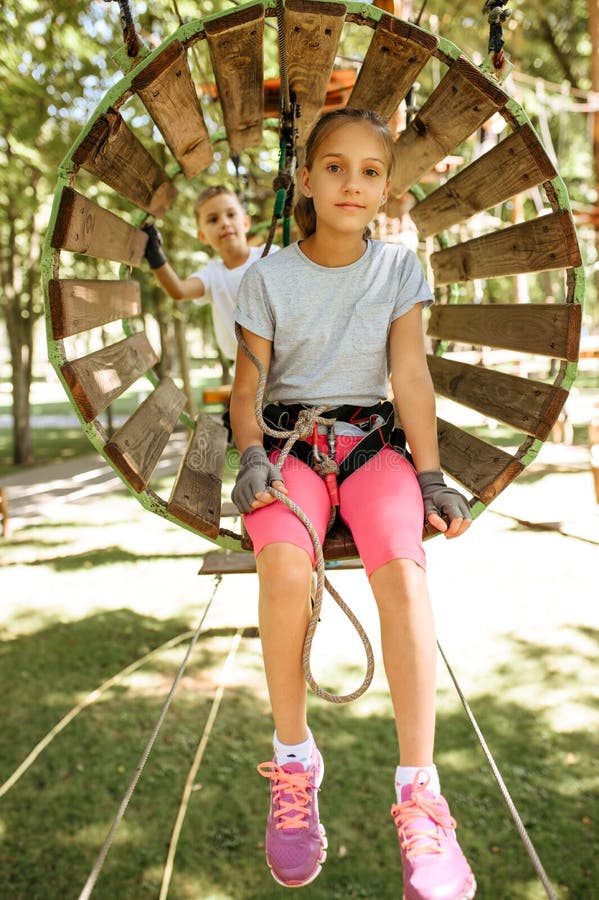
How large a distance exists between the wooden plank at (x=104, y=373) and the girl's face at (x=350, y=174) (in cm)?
71

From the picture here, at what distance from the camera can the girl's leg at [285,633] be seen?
1667 millimetres

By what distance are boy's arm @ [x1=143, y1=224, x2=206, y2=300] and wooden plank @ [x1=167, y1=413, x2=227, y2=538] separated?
0.72 m

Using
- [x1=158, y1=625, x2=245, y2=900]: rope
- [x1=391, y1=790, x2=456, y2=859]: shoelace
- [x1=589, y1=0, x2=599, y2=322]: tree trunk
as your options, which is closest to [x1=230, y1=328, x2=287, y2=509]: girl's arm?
[x1=391, y1=790, x2=456, y2=859]: shoelace

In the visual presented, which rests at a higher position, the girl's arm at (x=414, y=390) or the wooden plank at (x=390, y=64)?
the wooden plank at (x=390, y=64)

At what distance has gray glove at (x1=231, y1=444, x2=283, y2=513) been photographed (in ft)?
5.82

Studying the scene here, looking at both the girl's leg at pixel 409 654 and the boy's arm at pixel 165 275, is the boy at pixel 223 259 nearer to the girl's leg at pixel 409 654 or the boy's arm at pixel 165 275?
the boy's arm at pixel 165 275

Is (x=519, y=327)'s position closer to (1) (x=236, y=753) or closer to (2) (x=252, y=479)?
(2) (x=252, y=479)

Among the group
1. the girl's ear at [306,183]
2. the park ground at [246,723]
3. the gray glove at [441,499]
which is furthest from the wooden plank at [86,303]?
the park ground at [246,723]

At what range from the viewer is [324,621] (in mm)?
5379

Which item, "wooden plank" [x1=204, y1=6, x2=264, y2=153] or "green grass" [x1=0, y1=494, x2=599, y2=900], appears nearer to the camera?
"wooden plank" [x1=204, y1=6, x2=264, y2=153]

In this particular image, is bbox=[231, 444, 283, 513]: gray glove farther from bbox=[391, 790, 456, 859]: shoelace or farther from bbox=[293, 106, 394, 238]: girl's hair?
bbox=[293, 106, 394, 238]: girl's hair

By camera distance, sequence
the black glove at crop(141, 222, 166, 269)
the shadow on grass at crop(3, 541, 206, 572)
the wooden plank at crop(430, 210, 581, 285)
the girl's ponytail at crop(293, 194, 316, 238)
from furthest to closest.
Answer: the shadow on grass at crop(3, 541, 206, 572), the black glove at crop(141, 222, 166, 269), the girl's ponytail at crop(293, 194, 316, 238), the wooden plank at crop(430, 210, 581, 285)

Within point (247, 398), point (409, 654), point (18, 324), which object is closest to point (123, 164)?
point (247, 398)

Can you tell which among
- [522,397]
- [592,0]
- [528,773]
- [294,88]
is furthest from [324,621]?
[592,0]
